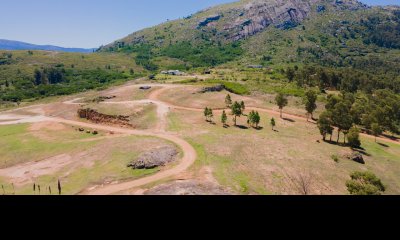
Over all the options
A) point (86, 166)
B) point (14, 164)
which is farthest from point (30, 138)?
point (86, 166)

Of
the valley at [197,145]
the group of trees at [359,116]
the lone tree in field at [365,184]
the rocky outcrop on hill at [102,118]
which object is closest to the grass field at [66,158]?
the valley at [197,145]

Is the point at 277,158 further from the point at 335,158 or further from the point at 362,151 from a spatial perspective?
the point at 362,151

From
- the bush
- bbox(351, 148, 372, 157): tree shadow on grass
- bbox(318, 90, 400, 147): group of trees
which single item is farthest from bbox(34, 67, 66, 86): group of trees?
the bush

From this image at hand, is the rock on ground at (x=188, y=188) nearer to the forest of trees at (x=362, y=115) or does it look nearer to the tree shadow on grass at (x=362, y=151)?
the forest of trees at (x=362, y=115)

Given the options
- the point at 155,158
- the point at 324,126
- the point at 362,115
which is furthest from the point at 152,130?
the point at 362,115

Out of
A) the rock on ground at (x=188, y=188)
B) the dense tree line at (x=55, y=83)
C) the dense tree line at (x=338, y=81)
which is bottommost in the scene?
the dense tree line at (x=55, y=83)

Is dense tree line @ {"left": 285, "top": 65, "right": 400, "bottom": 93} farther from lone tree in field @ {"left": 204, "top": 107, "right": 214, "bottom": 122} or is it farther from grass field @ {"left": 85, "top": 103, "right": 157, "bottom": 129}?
grass field @ {"left": 85, "top": 103, "right": 157, "bottom": 129}
